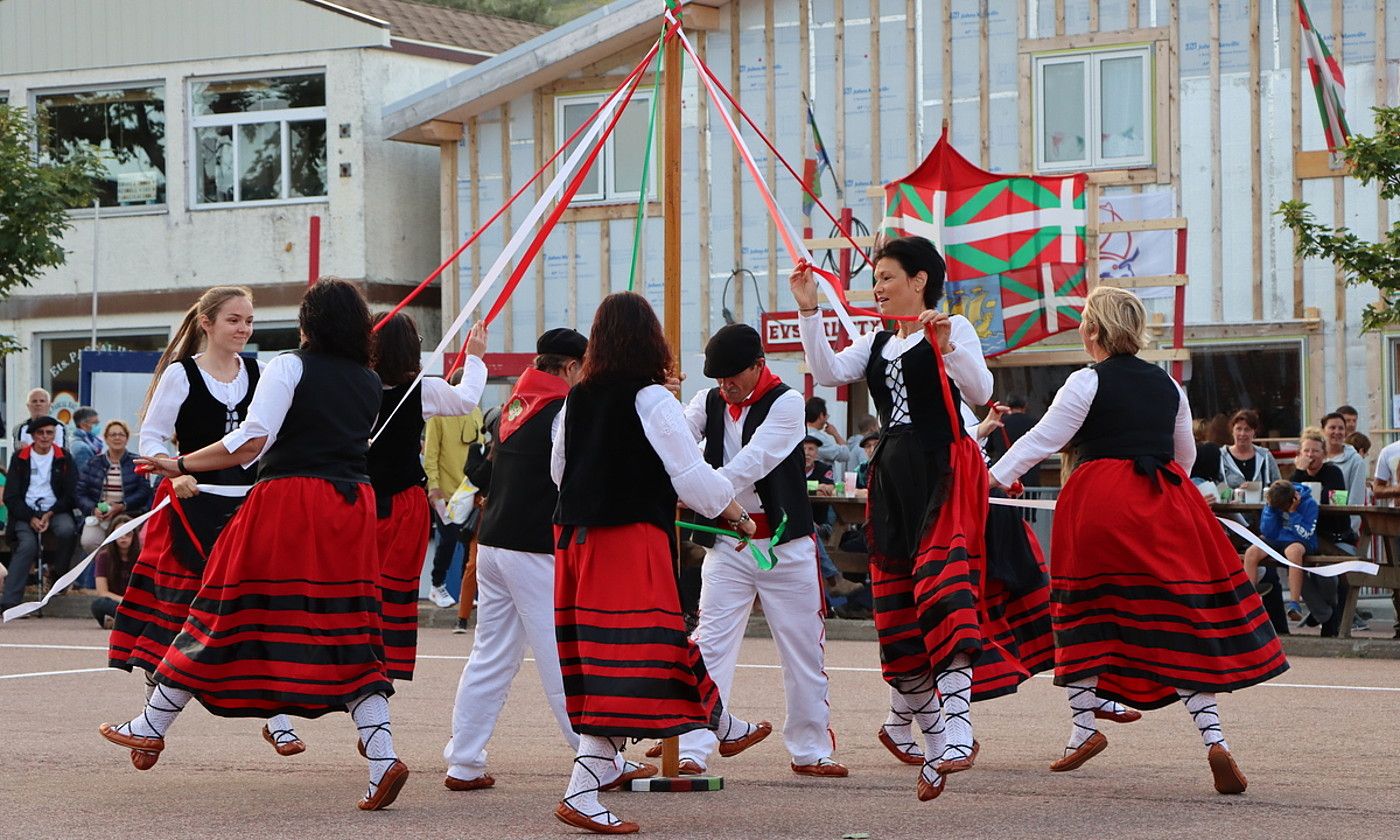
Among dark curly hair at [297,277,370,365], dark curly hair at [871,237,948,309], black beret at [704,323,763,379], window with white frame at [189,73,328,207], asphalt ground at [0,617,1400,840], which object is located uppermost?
window with white frame at [189,73,328,207]

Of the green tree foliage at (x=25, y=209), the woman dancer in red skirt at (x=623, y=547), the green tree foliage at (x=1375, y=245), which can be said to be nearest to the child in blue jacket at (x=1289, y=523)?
the green tree foliage at (x=1375, y=245)

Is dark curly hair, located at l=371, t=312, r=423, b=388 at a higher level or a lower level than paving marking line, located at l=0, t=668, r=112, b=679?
higher

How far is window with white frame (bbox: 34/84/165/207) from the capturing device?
83.8ft

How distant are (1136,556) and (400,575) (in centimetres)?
289

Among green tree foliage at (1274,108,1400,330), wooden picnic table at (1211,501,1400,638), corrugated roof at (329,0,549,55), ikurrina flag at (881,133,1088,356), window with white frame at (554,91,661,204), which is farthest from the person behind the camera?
corrugated roof at (329,0,549,55)

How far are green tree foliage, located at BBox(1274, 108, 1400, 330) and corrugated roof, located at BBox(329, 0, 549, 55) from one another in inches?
479

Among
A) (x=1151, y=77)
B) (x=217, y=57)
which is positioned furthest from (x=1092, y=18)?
(x=217, y=57)

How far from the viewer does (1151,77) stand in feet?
66.5

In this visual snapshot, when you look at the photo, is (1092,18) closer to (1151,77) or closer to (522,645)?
(1151,77)

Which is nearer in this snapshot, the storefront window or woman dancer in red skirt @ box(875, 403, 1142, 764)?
woman dancer in red skirt @ box(875, 403, 1142, 764)

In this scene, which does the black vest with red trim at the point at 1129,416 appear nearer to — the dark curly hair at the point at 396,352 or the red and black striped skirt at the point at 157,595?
the dark curly hair at the point at 396,352

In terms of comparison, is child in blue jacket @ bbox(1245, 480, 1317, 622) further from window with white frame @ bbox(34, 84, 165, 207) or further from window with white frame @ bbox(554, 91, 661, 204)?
window with white frame @ bbox(34, 84, 165, 207)

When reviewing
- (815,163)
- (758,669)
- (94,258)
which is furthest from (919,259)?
(94,258)

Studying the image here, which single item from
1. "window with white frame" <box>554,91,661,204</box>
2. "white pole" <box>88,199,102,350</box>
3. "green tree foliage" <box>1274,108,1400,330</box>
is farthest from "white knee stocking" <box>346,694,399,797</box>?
"white pole" <box>88,199,102,350</box>
